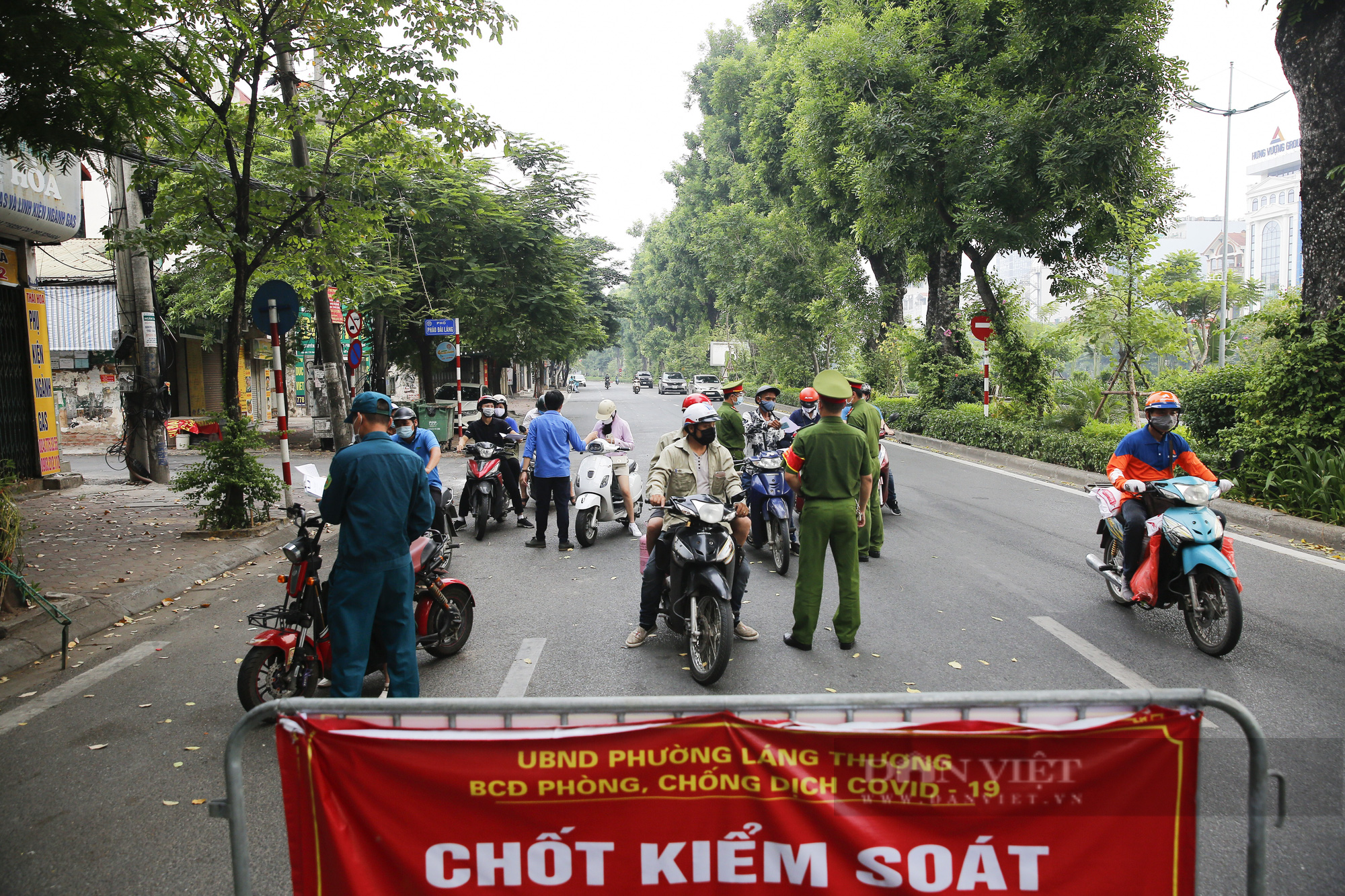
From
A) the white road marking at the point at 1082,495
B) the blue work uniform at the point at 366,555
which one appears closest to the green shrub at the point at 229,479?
the blue work uniform at the point at 366,555

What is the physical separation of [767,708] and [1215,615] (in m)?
4.45

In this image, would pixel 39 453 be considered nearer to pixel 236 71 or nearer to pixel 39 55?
pixel 236 71

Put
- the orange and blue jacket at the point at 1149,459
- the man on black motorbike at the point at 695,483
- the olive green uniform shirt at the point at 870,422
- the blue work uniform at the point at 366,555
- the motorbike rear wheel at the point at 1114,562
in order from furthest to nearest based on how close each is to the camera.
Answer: the olive green uniform shirt at the point at 870,422, the motorbike rear wheel at the point at 1114,562, the orange and blue jacket at the point at 1149,459, the man on black motorbike at the point at 695,483, the blue work uniform at the point at 366,555

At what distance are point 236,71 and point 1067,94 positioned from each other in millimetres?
14261

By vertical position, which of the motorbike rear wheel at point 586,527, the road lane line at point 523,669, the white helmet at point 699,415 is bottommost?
the road lane line at point 523,669

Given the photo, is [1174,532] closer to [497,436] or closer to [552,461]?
[552,461]

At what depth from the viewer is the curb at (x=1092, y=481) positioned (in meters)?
8.41

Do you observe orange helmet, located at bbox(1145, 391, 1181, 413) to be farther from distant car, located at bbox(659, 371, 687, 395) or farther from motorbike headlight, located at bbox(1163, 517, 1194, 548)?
Answer: distant car, located at bbox(659, 371, 687, 395)

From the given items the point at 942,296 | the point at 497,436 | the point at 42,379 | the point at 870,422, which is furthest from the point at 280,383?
the point at 942,296

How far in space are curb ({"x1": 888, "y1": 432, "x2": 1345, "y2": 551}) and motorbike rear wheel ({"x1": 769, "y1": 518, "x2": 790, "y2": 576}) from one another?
15.8 feet

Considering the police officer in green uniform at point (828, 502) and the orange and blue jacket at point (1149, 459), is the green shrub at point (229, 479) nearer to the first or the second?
the police officer in green uniform at point (828, 502)

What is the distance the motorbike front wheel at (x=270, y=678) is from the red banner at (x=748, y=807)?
257cm

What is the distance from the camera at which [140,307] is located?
12922 mm

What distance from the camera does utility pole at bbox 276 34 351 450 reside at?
462 inches
